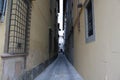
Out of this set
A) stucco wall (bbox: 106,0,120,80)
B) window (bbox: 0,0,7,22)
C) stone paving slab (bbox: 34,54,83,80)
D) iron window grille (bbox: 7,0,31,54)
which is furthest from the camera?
stone paving slab (bbox: 34,54,83,80)

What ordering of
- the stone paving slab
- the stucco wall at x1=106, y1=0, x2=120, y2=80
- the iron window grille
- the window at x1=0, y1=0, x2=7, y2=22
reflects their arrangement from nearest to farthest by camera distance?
1. the stucco wall at x1=106, y1=0, x2=120, y2=80
2. the window at x1=0, y1=0, x2=7, y2=22
3. the iron window grille
4. the stone paving slab

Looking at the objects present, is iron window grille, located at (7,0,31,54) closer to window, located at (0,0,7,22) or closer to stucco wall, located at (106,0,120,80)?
window, located at (0,0,7,22)

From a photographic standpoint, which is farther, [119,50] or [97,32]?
[97,32]

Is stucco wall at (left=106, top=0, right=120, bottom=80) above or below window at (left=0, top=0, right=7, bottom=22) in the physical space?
below

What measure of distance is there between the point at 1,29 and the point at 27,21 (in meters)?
1.73

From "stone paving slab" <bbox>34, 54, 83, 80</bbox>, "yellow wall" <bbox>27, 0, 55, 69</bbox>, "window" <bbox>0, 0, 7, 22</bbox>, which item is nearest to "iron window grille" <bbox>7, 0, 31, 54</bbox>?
"window" <bbox>0, 0, 7, 22</bbox>

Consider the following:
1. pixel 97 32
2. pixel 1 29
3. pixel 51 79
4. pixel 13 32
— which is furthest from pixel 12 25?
pixel 51 79

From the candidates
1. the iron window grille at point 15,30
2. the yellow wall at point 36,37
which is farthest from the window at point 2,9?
the yellow wall at point 36,37

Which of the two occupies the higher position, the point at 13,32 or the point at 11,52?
the point at 13,32

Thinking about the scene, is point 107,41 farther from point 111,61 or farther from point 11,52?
point 11,52

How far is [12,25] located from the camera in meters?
3.35

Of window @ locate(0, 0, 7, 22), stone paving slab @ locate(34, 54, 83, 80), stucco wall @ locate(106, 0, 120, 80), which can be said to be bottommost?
stone paving slab @ locate(34, 54, 83, 80)

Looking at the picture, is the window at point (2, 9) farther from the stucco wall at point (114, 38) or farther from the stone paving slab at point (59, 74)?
the stone paving slab at point (59, 74)

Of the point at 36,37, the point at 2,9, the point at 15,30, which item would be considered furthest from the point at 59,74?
the point at 2,9
